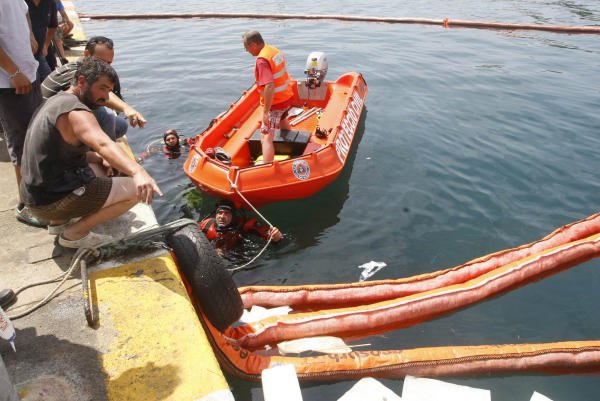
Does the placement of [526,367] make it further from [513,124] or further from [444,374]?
[513,124]

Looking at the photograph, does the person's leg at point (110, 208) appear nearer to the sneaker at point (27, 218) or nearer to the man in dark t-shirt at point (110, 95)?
the sneaker at point (27, 218)

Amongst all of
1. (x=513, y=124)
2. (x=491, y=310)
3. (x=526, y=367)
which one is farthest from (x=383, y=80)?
(x=526, y=367)

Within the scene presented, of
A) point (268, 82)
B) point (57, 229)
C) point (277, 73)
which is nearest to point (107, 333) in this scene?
point (57, 229)

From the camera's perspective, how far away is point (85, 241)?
156 inches

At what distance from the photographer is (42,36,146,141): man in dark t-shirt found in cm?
439

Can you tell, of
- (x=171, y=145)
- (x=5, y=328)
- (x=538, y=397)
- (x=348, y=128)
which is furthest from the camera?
(x=171, y=145)

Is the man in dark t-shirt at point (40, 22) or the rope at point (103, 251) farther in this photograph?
the man in dark t-shirt at point (40, 22)

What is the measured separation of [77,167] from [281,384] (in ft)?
8.35

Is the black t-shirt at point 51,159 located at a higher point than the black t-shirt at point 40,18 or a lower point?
lower

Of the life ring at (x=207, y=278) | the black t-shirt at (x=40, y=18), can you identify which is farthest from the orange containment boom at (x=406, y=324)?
the black t-shirt at (x=40, y=18)

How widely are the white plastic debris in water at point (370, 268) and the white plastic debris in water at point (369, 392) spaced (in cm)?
215

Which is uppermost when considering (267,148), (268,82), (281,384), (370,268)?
(268,82)

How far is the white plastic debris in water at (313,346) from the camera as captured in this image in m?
4.11

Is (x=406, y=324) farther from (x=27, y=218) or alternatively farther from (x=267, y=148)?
(x=27, y=218)
